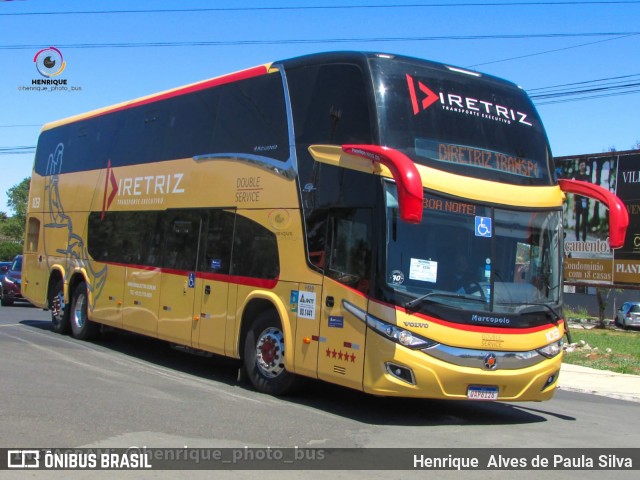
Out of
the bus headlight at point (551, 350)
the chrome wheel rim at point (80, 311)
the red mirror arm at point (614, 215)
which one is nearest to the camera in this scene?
the bus headlight at point (551, 350)

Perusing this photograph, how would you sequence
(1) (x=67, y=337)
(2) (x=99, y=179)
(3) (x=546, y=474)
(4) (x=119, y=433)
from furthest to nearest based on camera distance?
(1) (x=67, y=337) → (2) (x=99, y=179) → (4) (x=119, y=433) → (3) (x=546, y=474)

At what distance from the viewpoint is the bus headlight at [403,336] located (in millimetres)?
8227

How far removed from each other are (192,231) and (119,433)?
4.94m

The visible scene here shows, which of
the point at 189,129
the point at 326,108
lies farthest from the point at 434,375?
the point at 189,129

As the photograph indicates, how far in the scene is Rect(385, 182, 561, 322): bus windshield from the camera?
8398 millimetres

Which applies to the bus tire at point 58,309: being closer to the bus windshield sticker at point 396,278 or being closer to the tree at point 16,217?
the bus windshield sticker at point 396,278

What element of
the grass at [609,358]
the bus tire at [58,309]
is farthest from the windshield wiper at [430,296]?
the bus tire at [58,309]

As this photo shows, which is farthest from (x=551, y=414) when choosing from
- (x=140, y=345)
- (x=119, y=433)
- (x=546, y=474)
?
(x=140, y=345)

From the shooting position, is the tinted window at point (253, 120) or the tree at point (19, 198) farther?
the tree at point (19, 198)

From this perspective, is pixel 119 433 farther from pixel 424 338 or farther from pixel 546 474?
pixel 546 474

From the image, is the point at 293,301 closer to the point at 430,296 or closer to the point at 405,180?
the point at 430,296

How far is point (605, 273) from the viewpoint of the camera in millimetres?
29766

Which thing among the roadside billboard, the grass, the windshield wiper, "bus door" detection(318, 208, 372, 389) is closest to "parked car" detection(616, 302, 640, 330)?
the roadside billboard

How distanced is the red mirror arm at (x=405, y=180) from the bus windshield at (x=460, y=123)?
0.52 m
